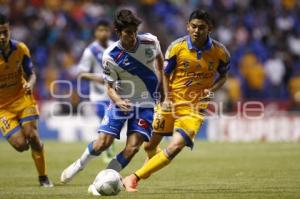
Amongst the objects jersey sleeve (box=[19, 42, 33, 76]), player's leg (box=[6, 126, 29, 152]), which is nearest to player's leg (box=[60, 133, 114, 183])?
player's leg (box=[6, 126, 29, 152])

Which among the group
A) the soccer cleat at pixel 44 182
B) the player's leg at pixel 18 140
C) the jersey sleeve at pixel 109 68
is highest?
the jersey sleeve at pixel 109 68

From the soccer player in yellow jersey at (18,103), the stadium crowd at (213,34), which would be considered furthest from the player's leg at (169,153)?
the stadium crowd at (213,34)

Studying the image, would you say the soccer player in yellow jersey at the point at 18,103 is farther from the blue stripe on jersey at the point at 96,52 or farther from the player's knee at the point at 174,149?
the blue stripe on jersey at the point at 96,52

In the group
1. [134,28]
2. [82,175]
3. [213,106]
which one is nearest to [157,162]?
[134,28]

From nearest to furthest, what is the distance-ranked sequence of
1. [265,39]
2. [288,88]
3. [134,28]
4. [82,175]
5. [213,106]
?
[134,28] → [82,175] → [213,106] → [288,88] → [265,39]

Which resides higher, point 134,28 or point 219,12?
point 219,12

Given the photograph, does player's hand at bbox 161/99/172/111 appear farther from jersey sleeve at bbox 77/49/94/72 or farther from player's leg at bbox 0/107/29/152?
jersey sleeve at bbox 77/49/94/72

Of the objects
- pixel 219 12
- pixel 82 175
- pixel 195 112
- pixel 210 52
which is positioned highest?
pixel 219 12

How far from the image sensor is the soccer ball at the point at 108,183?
10062 mm

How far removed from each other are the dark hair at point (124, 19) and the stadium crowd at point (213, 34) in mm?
14297

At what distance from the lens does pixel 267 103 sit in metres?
24.9

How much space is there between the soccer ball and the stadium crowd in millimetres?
14360

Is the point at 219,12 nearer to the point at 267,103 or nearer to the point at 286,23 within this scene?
the point at 286,23

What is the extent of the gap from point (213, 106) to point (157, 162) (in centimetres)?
1348
